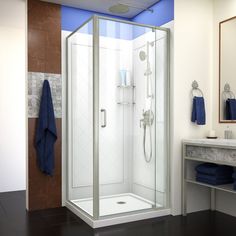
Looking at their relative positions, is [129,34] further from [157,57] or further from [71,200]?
[71,200]

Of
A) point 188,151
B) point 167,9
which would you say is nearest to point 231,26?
point 167,9

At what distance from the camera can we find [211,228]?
9.66 feet

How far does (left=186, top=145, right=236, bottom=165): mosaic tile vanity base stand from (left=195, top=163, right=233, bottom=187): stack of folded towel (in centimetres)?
13

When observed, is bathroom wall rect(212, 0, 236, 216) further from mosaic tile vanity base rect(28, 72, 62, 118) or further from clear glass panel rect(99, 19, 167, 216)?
mosaic tile vanity base rect(28, 72, 62, 118)

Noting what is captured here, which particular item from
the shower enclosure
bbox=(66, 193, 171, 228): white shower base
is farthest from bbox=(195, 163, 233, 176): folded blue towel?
bbox=(66, 193, 171, 228): white shower base

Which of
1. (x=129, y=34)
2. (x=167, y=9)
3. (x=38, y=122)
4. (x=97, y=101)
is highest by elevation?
(x=167, y=9)

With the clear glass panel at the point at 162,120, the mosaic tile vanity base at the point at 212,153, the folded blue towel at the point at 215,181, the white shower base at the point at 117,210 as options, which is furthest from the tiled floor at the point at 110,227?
the mosaic tile vanity base at the point at 212,153

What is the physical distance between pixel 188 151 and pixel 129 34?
150 cm

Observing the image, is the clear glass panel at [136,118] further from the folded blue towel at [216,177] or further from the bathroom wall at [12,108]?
the bathroom wall at [12,108]

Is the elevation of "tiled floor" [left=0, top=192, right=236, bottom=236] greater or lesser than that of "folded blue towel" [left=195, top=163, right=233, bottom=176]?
lesser

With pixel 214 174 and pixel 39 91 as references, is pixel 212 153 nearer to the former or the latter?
pixel 214 174

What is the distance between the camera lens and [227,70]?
132 inches

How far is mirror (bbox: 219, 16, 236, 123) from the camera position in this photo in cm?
329

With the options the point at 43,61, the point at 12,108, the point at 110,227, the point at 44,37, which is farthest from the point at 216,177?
the point at 12,108
